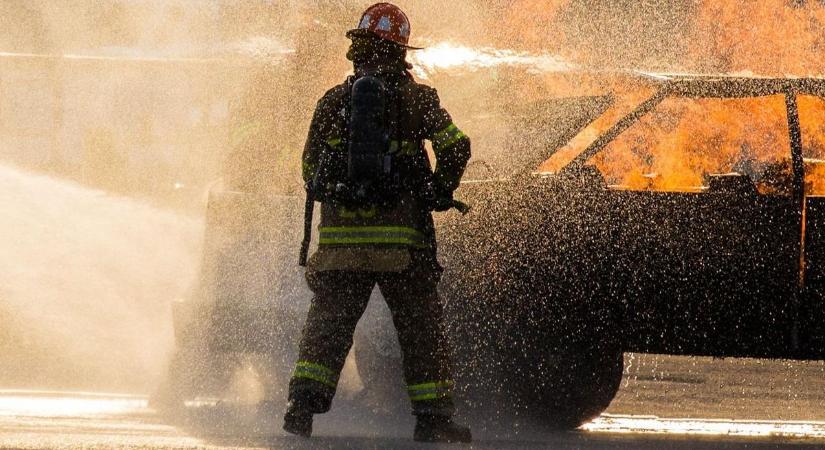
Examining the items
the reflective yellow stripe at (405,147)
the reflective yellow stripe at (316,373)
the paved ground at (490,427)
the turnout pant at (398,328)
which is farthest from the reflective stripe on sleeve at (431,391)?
the reflective yellow stripe at (405,147)

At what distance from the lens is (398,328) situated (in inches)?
263

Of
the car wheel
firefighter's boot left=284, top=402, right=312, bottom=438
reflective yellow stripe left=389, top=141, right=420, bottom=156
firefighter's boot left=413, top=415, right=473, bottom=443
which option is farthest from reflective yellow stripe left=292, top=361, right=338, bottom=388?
the car wheel

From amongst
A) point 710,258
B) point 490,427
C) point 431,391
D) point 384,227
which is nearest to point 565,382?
point 490,427

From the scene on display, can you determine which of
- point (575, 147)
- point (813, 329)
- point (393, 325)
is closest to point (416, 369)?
point (393, 325)

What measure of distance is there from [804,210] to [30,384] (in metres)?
4.35

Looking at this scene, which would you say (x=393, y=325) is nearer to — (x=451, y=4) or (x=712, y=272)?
(x=712, y=272)

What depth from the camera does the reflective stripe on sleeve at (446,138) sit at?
650 centimetres

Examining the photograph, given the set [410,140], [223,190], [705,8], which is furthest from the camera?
[705,8]

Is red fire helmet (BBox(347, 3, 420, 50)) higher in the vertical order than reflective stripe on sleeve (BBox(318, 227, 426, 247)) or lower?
higher

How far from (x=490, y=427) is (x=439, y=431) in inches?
33.0

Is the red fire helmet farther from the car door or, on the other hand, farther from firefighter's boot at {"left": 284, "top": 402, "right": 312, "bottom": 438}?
firefighter's boot at {"left": 284, "top": 402, "right": 312, "bottom": 438}

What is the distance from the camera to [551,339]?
23.7 ft

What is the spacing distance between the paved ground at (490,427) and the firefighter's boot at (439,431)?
0.28 ft

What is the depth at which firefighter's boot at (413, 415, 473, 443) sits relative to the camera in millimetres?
6543
